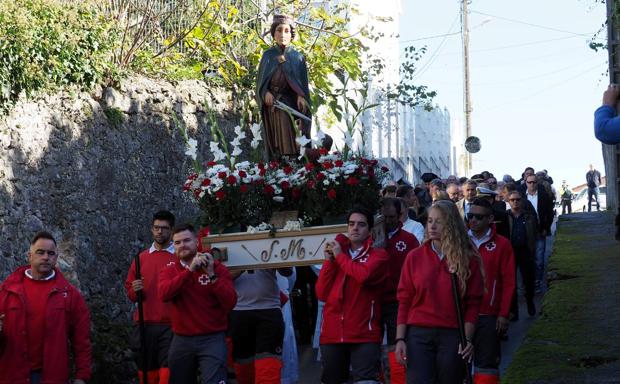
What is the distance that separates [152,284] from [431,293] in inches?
124

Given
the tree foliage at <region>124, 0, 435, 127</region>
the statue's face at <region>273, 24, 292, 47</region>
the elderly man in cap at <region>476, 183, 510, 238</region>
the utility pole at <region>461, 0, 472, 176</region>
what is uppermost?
the utility pole at <region>461, 0, 472, 176</region>

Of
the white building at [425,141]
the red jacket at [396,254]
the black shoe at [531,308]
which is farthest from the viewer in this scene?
the white building at [425,141]

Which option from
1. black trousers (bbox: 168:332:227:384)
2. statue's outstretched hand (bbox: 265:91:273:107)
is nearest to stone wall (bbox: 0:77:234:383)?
statue's outstretched hand (bbox: 265:91:273:107)

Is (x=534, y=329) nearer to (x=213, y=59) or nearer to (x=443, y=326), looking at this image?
(x=443, y=326)

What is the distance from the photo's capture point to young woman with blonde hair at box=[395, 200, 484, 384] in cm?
823

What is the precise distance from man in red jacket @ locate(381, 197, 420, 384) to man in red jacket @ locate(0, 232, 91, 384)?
2579 mm

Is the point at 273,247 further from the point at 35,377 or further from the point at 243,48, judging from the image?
the point at 243,48

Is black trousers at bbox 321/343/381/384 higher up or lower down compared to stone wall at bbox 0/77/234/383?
lower down

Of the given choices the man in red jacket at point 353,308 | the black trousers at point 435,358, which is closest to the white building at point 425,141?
the man in red jacket at point 353,308

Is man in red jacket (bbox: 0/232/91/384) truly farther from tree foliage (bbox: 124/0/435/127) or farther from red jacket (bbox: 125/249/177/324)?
tree foliage (bbox: 124/0/435/127)

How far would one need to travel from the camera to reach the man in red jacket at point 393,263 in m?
9.84

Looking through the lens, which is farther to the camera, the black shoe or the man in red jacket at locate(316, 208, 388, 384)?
the black shoe

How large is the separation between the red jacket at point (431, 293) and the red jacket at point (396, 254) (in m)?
1.48

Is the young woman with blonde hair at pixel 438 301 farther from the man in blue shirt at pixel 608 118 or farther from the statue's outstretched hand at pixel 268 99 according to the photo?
the statue's outstretched hand at pixel 268 99
